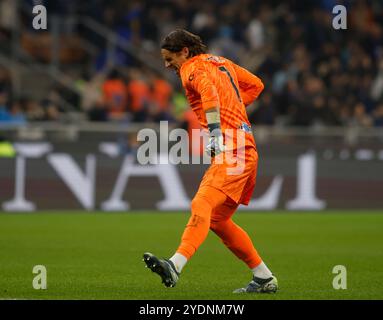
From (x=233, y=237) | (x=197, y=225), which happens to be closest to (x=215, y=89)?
(x=197, y=225)

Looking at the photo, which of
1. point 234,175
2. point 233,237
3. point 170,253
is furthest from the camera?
point 170,253

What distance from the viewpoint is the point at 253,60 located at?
1000 inches

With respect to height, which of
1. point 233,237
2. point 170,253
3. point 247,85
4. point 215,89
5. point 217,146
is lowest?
point 233,237

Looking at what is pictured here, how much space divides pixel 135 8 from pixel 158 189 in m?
7.65

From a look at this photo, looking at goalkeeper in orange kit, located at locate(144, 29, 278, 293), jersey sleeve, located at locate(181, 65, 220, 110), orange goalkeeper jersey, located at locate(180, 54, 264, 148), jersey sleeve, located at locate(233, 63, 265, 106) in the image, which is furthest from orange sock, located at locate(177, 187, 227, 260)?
jersey sleeve, located at locate(233, 63, 265, 106)

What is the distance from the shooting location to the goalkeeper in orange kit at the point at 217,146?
8789 mm

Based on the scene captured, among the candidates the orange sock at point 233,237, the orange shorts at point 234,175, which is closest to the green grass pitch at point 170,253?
the orange sock at point 233,237

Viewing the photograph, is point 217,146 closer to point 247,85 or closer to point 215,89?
point 215,89

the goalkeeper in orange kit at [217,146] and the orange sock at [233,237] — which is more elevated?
the goalkeeper in orange kit at [217,146]

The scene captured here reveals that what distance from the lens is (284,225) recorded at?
57.0 feet

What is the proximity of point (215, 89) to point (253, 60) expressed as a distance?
16.7 meters

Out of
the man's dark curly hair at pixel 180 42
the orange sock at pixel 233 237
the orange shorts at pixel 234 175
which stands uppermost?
the man's dark curly hair at pixel 180 42

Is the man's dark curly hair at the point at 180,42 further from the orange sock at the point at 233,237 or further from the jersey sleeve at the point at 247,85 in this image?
the orange sock at the point at 233,237
